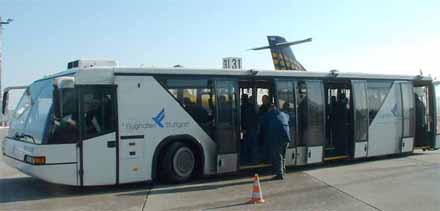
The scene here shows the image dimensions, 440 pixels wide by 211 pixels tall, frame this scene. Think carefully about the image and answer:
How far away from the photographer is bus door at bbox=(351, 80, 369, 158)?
1398cm

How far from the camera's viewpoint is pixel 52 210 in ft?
27.5

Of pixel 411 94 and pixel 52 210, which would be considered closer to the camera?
pixel 52 210

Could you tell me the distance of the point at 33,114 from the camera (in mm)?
10141

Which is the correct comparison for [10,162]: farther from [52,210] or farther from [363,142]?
A: [363,142]

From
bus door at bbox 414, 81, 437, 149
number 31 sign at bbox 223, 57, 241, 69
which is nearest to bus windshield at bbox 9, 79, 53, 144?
number 31 sign at bbox 223, 57, 241, 69

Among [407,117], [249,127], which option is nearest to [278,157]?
[249,127]

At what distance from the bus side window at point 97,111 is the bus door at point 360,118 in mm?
6900

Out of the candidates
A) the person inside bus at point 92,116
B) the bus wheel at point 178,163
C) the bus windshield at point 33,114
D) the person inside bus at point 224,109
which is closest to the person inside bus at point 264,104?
the person inside bus at point 224,109

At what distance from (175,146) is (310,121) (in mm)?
3836

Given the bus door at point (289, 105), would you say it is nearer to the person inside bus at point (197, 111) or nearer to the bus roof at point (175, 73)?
the bus roof at point (175, 73)

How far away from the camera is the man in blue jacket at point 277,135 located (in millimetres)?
11250

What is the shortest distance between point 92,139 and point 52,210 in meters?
1.80

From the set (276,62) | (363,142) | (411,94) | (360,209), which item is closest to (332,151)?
(363,142)

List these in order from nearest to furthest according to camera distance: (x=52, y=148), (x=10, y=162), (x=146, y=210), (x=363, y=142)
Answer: (x=146, y=210) < (x=52, y=148) < (x=10, y=162) < (x=363, y=142)
